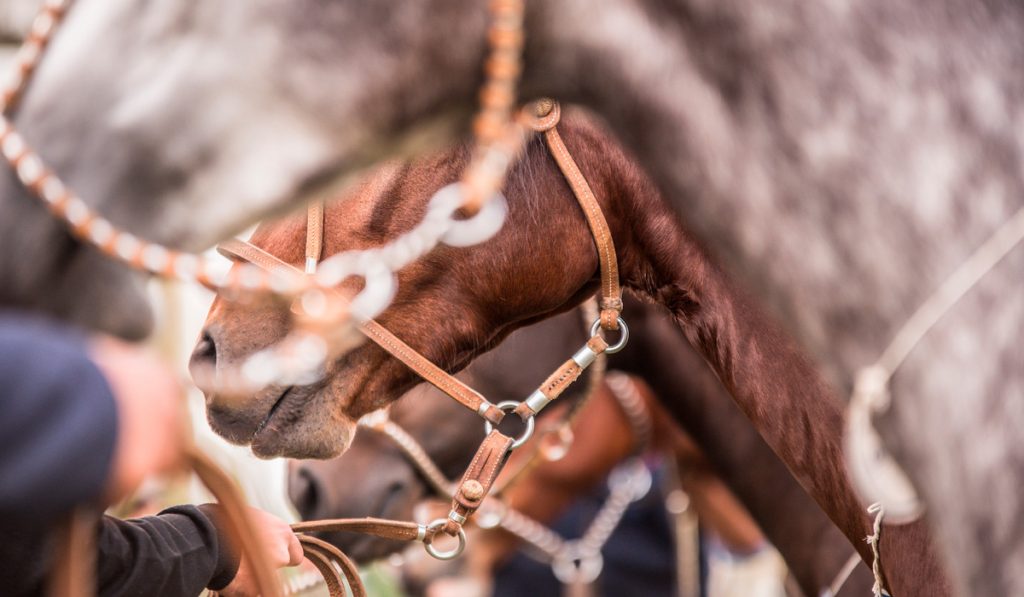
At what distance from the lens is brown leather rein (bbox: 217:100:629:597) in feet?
5.72

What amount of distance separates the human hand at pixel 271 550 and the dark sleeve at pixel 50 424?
78 cm

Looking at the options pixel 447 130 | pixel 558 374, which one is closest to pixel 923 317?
pixel 447 130

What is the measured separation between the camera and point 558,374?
1915mm

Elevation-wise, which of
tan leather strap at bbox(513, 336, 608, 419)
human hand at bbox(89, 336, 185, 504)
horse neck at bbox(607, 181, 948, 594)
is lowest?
human hand at bbox(89, 336, 185, 504)

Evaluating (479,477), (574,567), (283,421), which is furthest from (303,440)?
(574,567)

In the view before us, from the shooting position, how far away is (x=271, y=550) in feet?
5.42

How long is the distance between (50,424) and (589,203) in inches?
40.2

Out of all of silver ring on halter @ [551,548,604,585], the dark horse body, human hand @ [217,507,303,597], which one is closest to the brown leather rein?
human hand @ [217,507,303,597]

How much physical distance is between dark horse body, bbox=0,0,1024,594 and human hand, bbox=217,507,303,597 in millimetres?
778

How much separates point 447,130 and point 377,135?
85 millimetres

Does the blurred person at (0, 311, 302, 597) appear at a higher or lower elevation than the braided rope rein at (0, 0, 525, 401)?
lower

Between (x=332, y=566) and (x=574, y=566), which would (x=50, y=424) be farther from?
(x=574, y=566)

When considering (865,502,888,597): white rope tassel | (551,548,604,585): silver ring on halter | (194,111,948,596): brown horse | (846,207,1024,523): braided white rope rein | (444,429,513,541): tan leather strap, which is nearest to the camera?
(846,207,1024,523): braided white rope rein

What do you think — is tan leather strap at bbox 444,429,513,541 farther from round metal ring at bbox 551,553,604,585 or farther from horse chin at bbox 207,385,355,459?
round metal ring at bbox 551,553,604,585
